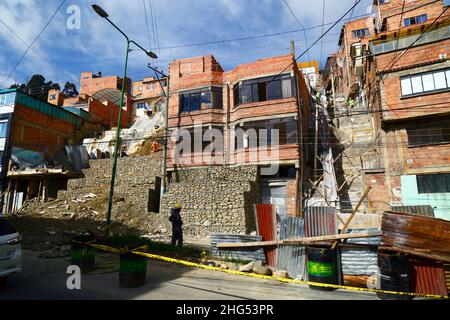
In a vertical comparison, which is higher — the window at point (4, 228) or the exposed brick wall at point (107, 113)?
the exposed brick wall at point (107, 113)

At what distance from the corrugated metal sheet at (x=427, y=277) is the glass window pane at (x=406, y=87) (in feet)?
47.7

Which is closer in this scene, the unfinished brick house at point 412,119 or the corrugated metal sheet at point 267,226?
the corrugated metal sheet at point 267,226

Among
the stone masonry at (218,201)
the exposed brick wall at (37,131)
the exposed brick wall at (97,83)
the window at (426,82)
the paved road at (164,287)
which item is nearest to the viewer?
the paved road at (164,287)

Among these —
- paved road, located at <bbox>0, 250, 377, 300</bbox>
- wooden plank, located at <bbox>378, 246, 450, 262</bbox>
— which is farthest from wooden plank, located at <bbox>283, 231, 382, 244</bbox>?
paved road, located at <bbox>0, 250, 377, 300</bbox>

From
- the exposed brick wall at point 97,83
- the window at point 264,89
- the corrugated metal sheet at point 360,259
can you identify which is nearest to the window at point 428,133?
the window at point 264,89

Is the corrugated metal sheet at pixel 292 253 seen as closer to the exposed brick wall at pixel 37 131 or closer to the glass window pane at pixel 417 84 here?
the glass window pane at pixel 417 84

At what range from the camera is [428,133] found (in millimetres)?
17188

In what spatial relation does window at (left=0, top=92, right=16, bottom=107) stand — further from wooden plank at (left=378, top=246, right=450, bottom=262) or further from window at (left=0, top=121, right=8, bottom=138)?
wooden plank at (left=378, top=246, right=450, bottom=262)

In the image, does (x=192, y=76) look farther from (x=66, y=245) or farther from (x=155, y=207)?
(x=66, y=245)

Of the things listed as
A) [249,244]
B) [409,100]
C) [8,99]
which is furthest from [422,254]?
[8,99]

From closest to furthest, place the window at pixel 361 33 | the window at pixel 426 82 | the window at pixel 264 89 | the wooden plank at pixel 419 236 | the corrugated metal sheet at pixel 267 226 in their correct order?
the wooden plank at pixel 419 236 → the corrugated metal sheet at pixel 267 226 → the window at pixel 426 82 → the window at pixel 264 89 → the window at pixel 361 33

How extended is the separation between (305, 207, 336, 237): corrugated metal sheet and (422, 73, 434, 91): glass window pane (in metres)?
13.7

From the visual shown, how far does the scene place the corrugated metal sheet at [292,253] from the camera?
804cm
